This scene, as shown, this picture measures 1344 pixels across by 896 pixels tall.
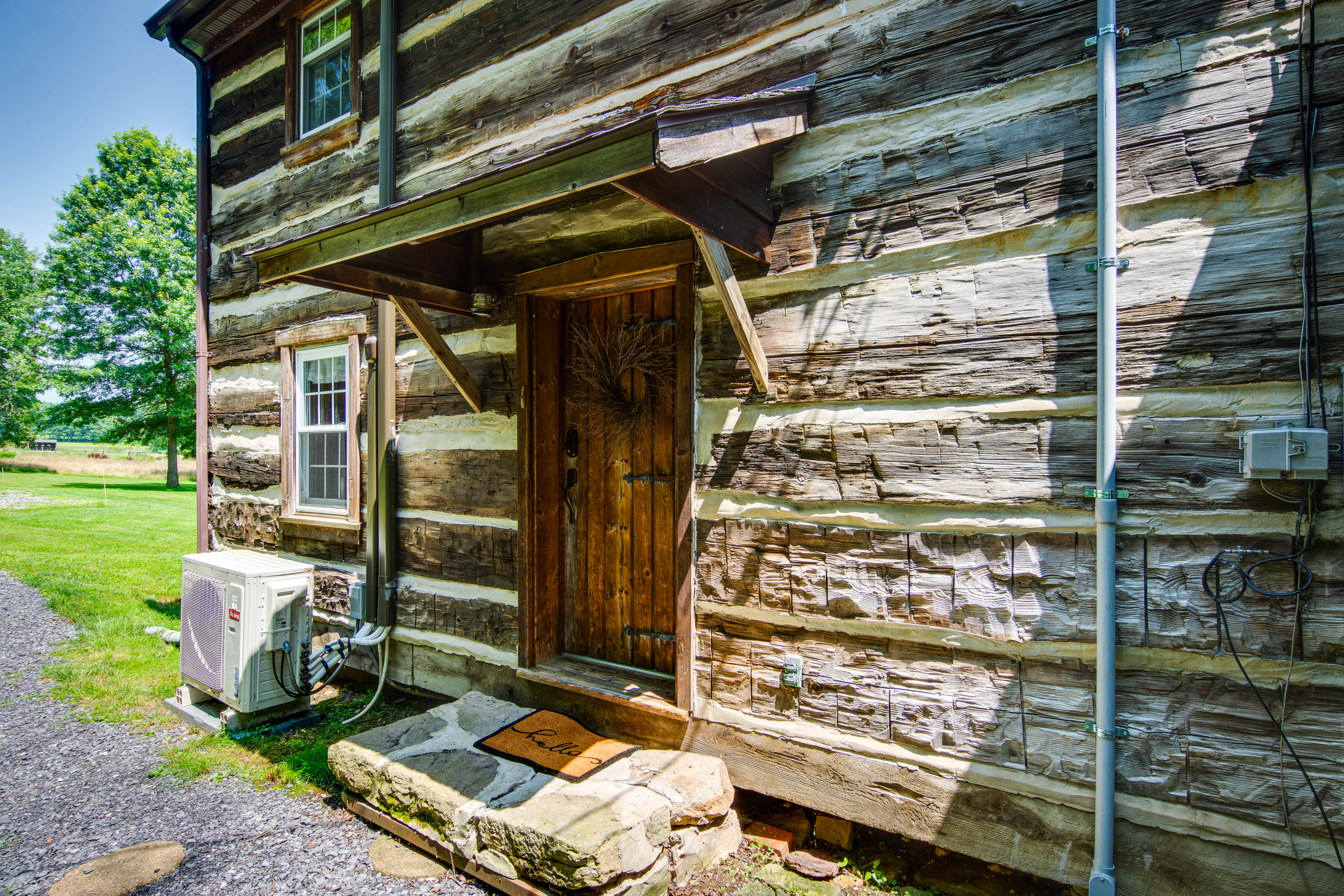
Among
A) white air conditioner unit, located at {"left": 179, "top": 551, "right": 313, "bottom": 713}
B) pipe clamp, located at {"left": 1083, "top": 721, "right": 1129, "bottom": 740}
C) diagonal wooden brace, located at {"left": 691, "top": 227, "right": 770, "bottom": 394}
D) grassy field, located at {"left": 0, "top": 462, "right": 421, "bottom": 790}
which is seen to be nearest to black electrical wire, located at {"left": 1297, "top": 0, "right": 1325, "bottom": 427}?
pipe clamp, located at {"left": 1083, "top": 721, "right": 1129, "bottom": 740}

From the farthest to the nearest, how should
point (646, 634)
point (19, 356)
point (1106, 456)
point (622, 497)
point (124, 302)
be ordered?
point (19, 356) → point (124, 302) → point (622, 497) → point (646, 634) → point (1106, 456)

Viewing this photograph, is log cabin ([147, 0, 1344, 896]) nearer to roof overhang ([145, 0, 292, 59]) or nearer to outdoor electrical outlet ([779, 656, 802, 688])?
outdoor electrical outlet ([779, 656, 802, 688])

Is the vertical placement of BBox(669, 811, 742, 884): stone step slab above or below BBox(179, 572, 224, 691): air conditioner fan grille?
below

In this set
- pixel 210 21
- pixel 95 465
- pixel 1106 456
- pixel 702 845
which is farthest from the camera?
pixel 95 465

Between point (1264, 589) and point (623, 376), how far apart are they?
2.98 m

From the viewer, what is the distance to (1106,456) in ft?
7.34

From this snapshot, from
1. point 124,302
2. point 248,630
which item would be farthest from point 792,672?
point 124,302

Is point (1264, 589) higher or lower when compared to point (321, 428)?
lower

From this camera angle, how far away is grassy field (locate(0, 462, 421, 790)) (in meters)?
3.96

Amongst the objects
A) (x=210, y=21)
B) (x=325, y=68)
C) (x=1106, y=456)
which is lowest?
(x=1106, y=456)

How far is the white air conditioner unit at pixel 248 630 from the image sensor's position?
4203mm

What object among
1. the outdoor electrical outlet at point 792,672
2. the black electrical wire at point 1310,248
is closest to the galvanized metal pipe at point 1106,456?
the black electrical wire at point 1310,248

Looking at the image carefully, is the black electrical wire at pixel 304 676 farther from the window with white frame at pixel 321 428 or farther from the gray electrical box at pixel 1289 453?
the gray electrical box at pixel 1289 453

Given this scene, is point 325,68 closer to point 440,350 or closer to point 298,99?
point 298,99
